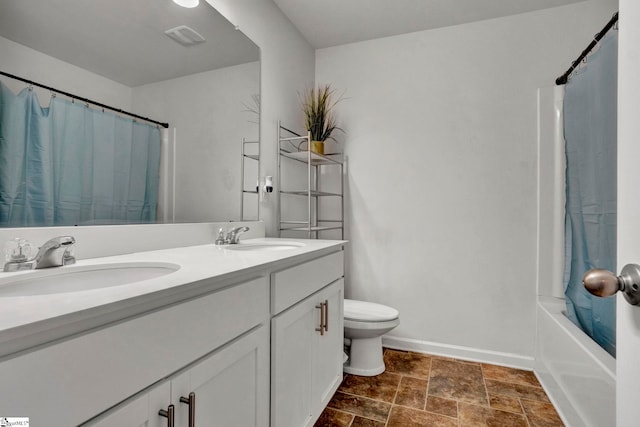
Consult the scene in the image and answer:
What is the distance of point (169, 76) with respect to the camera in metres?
1.35

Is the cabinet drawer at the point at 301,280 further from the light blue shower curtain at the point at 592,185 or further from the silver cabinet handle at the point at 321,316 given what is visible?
the light blue shower curtain at the point at 592,185

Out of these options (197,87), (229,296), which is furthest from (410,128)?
(229,296)

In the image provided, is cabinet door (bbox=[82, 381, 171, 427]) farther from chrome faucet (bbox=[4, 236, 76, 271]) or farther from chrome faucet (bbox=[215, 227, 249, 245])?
chrome faucet (bbox=[215, 227, 249, 245])

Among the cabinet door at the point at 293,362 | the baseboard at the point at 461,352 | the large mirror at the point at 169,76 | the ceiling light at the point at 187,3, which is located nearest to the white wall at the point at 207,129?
the large mirror at the point at 169,76

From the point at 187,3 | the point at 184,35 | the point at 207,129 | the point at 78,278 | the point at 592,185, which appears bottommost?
the point at 78,278

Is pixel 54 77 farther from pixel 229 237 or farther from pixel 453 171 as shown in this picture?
pixel 453 171

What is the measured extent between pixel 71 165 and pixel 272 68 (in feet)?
4.67

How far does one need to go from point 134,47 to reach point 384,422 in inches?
76.5

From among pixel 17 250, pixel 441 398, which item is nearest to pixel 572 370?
pixel 441 398

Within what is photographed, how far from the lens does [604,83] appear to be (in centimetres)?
137

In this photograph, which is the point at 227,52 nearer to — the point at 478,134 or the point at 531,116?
the point at 478,134

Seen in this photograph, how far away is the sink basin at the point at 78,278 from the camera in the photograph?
0.77 m

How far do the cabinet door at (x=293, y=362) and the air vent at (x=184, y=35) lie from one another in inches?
49.1

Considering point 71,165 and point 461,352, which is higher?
point 71,165
